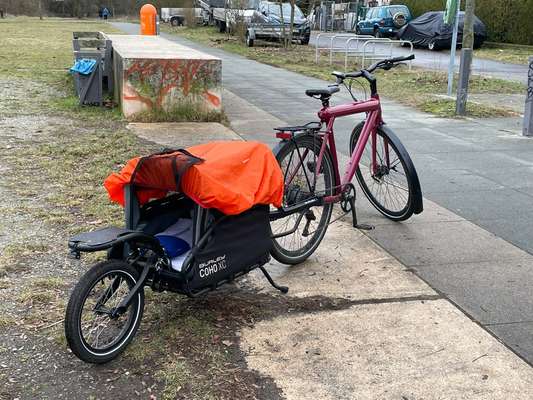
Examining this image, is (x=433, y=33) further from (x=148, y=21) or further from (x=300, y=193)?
(x=300, y=193)

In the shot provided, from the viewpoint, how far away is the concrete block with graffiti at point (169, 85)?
9.22m

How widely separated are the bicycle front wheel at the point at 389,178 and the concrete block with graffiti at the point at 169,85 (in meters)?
4.52

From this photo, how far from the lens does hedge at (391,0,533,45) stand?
29984mm

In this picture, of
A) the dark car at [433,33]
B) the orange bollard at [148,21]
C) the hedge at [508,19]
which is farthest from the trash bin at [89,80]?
the hedge at [508,19]

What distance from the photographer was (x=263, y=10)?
95.7 ft

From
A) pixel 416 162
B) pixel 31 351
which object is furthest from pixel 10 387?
pixel 416 162

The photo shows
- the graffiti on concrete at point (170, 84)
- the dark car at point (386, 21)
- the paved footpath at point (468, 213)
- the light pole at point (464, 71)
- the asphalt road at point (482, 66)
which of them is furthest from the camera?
the dark car at point (386, 21)

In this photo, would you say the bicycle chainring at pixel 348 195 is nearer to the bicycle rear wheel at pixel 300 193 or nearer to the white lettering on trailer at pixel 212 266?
the bicycle rear wheel at pixel 300 193

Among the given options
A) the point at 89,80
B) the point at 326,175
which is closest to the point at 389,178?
the point at 326,175

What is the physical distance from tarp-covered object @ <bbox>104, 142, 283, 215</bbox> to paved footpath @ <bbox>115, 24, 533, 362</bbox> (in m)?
1.40

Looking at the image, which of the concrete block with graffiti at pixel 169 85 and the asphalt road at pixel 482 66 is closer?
the concrete block with graffiti at pixel 169 85

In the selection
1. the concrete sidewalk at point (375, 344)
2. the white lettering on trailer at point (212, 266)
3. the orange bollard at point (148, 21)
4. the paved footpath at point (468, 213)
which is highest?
the orange bollard at point (148, 21)

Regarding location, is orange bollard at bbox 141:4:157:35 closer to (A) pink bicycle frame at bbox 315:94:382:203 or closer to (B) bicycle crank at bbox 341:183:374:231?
(A) pink bicycle frame at bbox 315:94:382:203

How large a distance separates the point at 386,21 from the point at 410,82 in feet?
66.9
